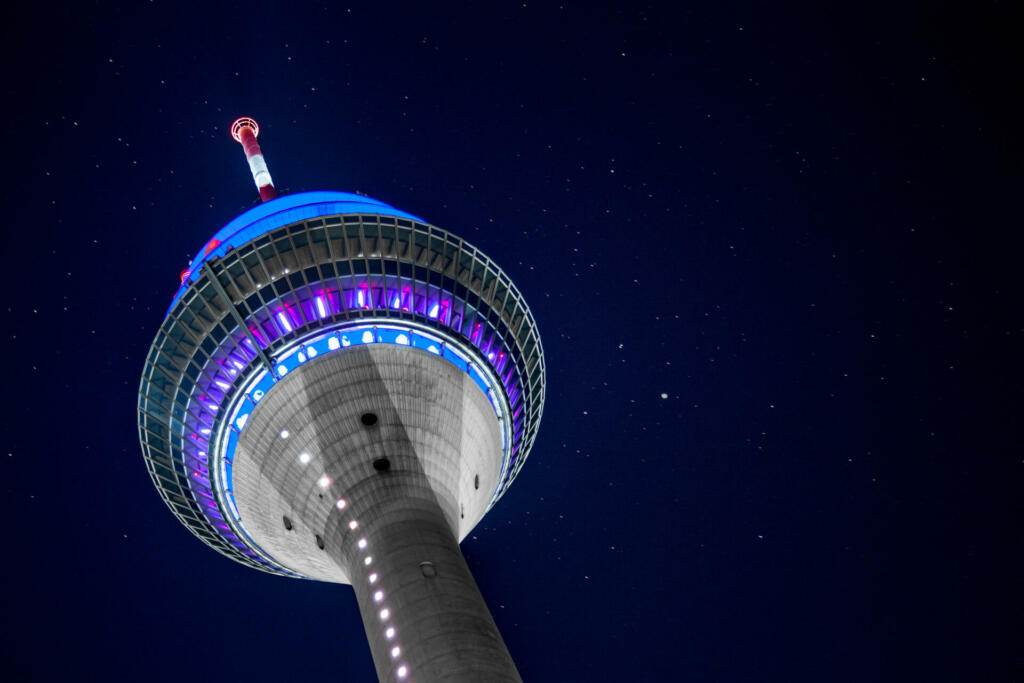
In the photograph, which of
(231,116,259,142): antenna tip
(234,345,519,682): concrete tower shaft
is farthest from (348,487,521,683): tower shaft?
(231,116,259,142): antenna tip

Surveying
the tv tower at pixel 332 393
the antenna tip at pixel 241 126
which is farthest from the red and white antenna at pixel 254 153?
the tv tower at pixel 332 393

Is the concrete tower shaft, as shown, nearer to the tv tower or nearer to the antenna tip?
the tv tower

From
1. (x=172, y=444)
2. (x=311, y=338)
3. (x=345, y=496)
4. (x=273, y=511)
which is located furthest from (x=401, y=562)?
(x=172, y=444)

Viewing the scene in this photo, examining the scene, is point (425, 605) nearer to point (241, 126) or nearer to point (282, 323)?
point (282, 323)

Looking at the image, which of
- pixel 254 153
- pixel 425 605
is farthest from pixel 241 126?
pixel 425 605

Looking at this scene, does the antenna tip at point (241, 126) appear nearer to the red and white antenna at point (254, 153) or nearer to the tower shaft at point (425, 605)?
the red and white antenna at point (254, 153)

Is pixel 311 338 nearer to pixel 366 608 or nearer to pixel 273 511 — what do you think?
pixel 273 511
